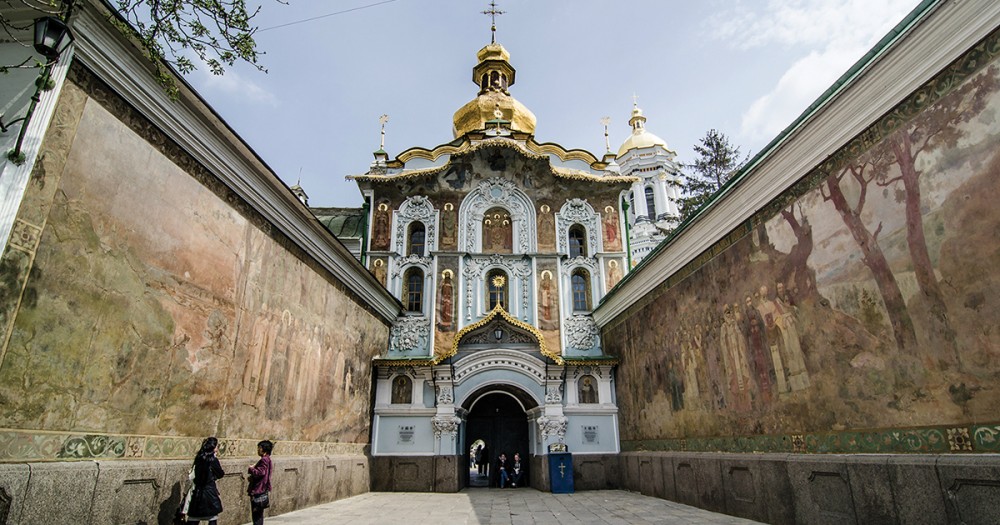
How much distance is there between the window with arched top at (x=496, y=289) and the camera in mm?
16812

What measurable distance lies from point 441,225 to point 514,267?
2.83 meters

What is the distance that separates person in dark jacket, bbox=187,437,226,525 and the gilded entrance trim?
8948mm

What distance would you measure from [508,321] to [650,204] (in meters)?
28.0

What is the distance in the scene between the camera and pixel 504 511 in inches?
404

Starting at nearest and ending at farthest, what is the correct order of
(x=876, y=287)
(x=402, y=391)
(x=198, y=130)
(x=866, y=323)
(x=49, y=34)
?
1. (x=49, y=34)
2. (x=876, y=287)
3. (x=866, y=323)
4. (x=198, y=130)
5. (x=402, y=391)

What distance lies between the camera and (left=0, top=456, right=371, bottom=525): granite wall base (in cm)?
445

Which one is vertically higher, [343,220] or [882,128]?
[343,220]

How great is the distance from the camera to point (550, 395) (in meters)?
15.0

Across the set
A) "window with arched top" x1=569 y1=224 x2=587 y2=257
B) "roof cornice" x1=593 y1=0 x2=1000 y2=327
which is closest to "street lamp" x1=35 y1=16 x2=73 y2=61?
"roof cornice" x1=593 y1=0 x2=1000 y2=327

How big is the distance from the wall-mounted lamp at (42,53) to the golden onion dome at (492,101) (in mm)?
16233

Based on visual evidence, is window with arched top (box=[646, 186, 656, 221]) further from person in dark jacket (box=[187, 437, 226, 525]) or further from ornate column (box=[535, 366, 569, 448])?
person in dark jacket (box=[187, 437, 226, 525])

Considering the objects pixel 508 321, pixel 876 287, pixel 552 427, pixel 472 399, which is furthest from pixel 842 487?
pixel 472 399

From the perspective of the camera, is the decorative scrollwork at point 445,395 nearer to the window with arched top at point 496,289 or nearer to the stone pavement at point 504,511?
the stone pavement at point 504,511

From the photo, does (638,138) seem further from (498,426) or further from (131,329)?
(131,329)
